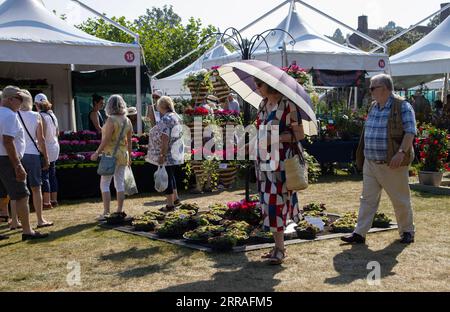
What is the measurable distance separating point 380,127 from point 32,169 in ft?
14.3

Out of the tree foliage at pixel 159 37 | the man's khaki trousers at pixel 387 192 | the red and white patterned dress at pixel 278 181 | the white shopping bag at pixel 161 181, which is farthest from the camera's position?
the tree foliage at pixel 159 37

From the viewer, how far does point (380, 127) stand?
21.0ft

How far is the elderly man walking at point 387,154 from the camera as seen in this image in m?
6.27

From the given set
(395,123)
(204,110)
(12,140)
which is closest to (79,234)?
(12,140)

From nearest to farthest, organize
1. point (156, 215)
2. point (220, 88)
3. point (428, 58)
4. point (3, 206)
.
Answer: point (156, 215), point (3, 206), point (220, 88), point (428, 58)

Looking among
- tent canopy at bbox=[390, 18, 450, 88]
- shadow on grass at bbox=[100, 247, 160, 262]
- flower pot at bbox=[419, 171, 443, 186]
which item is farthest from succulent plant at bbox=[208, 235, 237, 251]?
tent canopy at bbox=[390, 18, 450, 88]

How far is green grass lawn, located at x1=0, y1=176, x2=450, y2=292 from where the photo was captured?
5.13 metres

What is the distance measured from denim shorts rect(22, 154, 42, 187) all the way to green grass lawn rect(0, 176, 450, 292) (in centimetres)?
66

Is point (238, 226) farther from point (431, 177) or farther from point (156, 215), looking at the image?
point (431, 177)

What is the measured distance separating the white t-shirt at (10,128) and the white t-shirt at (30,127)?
786 mm

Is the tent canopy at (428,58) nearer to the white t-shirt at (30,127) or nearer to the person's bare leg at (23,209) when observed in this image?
the white t-shirt at (30,127)

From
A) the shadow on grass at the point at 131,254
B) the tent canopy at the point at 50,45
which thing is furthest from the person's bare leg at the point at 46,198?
the shadow on grass at the point at 131,254

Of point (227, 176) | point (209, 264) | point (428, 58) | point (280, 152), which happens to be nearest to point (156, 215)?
point (209, 264)
